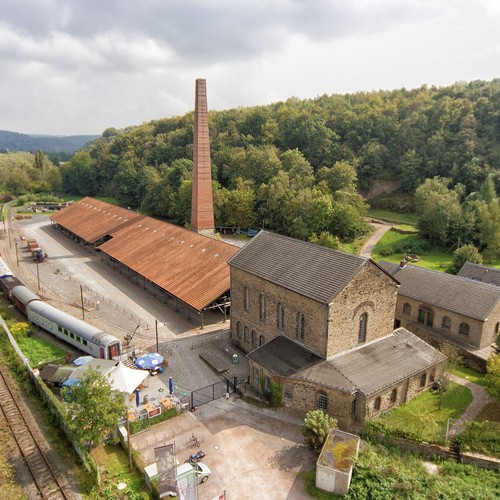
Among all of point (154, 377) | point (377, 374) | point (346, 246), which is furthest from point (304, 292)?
point (346, 246)

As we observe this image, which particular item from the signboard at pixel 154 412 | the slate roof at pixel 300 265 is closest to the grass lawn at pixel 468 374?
the slate roof at pixel 300 265

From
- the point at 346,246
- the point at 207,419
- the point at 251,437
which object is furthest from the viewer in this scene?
the point at 346,246

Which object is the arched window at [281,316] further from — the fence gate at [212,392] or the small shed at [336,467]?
the small shed at [336,467]

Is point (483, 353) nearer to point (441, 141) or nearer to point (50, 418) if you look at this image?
point (50, 418)

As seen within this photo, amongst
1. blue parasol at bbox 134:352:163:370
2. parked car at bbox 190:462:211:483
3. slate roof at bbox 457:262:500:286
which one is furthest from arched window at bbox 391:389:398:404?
slate roof at bbox 457:262:500:286

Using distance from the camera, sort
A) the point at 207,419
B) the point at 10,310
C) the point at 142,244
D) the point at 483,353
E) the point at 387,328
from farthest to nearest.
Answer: the point at 142,244 → the point at 10,310 → the point at 483,353 → the point at 387,328 → the point at 207,419

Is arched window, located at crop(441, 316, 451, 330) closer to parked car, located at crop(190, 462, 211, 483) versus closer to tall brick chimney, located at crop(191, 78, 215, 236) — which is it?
parked car, located at crop(190, 462, 211, 483)

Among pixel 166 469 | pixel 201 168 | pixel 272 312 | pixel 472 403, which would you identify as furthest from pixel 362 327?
pixel 201 168

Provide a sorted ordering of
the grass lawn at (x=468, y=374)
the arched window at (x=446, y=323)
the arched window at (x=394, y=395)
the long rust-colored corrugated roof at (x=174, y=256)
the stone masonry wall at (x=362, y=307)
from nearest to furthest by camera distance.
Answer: the arched window at (x=394, y=395) → the stone masonry wall at (x=362, y=307) → the grass lawn at (x=468, y=374) → the arched window at (x=446, y=323) → the long rust-colored corrugated roof at (x=174, y=256)
